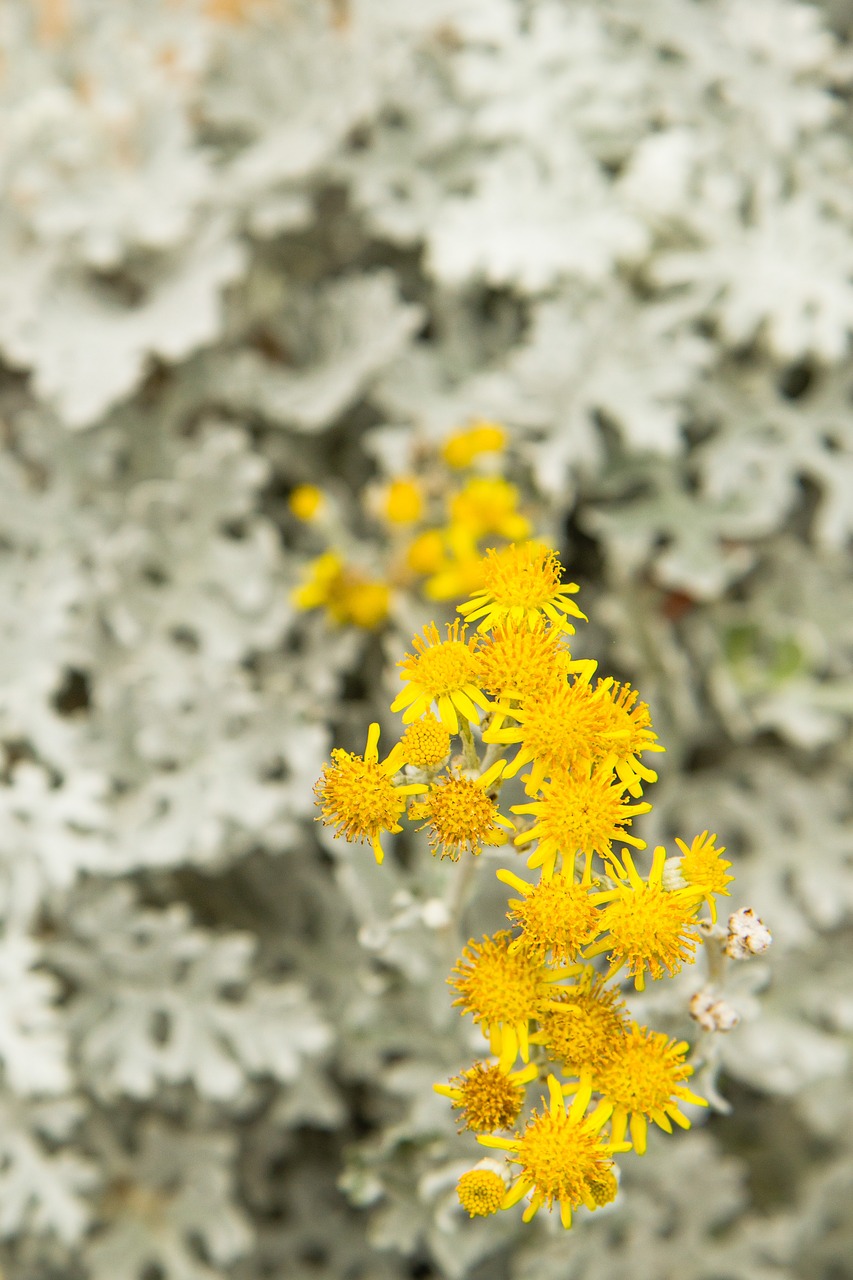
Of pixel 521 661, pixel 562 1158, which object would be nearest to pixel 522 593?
pixel 521 661

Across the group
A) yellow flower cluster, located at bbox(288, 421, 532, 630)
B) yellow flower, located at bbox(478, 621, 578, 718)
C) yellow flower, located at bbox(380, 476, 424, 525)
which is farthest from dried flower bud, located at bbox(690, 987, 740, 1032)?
yellow flower, located at bbox(380, 476, 424, 525)

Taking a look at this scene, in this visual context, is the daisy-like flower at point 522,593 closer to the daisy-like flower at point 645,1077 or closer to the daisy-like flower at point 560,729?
the daisy-like flower at point 560,729

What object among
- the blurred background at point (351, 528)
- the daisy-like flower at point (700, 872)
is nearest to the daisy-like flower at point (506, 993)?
the daisy-like flower at point (700, 872)

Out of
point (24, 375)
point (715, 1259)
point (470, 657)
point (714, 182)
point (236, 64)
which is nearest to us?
point (470, 657)

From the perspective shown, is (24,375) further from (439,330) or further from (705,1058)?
(705,1058)

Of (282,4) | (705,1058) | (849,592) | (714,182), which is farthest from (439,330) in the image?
(705,1058)

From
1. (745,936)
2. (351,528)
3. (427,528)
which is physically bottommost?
(351,528)

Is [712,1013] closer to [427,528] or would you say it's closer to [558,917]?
[558,917]
